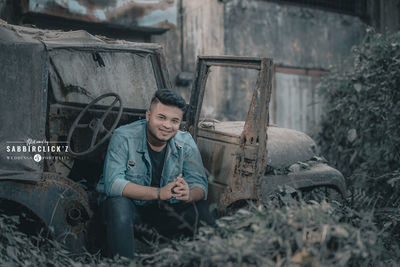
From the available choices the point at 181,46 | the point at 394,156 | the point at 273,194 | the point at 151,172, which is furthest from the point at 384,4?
the point at 151,172

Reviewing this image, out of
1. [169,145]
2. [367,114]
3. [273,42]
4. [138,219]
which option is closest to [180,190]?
[138,219]

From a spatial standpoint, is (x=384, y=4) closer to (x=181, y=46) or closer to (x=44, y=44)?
(x=181, y=46)

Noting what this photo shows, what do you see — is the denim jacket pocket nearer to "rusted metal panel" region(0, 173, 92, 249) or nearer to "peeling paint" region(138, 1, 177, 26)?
"rusted metal panel" region(0, 173, 92, 249)

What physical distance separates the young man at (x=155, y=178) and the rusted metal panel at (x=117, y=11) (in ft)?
13.9

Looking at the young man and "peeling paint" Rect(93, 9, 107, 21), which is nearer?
the young man

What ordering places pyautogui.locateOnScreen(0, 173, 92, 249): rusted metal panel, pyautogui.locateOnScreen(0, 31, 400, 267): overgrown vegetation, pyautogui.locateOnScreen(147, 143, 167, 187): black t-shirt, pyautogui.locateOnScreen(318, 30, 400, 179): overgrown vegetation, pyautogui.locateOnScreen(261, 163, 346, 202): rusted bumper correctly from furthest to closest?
pyautogui.locateOnScreen(318, 30, 400, 179): overgrown vegetation, pyautogui.locateOnScreen(261, 163, 346, 202): rusted bumper, pyautogui.locateOnScreen(147, 143, 167, 187): black t-shirt, pyautogui.locateOnScreen(0, 173, 92, 249): rusted metal panel, pyautogui.locateOnScreen(0, 31, 400, 267): overgrown vegetation

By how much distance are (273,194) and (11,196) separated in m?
2.16

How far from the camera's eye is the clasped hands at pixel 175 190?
3.55m

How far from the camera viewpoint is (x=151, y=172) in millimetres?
3855

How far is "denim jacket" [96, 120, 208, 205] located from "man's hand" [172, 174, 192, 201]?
18cm

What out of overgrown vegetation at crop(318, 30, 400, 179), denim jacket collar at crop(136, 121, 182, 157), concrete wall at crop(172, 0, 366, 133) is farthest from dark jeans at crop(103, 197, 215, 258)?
concrete wall at crop(172, 0, 366, 133)

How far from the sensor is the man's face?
12.4 feet

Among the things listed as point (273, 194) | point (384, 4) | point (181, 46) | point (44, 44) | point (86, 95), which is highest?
point (384, 4)

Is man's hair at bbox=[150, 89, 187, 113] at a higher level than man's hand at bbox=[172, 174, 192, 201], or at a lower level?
higher
